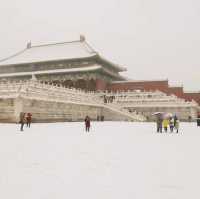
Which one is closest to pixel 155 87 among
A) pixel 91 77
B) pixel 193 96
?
pixel 193 96

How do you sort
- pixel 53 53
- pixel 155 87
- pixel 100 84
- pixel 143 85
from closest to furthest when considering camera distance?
pixel 155 87, pixel 143 85, pixel 100 84, pixel 53 53

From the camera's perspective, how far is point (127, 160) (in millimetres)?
6586

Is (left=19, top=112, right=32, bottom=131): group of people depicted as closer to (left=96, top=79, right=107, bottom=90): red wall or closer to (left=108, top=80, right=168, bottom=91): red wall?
(left=96, top=79, right=107, bottom=90): red wall


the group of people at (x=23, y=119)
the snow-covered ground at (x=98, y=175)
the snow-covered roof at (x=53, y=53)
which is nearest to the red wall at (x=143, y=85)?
the snow-covered roof at (x=53, y=53)

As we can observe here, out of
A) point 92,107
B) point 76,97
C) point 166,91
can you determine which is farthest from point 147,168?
point 166,91

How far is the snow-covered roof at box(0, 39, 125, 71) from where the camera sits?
47394mm

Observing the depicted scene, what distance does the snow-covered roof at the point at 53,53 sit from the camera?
47394 millimetres

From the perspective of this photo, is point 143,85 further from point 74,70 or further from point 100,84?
point 74,70

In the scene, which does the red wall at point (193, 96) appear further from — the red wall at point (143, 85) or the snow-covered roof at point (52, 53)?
the snow-covered roof at point (52, 53)

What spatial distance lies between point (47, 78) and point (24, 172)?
42.3m

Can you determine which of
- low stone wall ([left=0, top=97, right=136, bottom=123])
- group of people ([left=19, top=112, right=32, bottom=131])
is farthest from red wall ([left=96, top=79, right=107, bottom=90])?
group of people ([left=19, top=112, right=32, bottom=131])

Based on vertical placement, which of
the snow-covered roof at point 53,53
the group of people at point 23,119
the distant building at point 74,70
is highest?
the snow-covered roof at point 53,53

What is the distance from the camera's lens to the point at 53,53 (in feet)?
168

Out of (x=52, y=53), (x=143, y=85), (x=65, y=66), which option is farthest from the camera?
(x=52, y=53)
